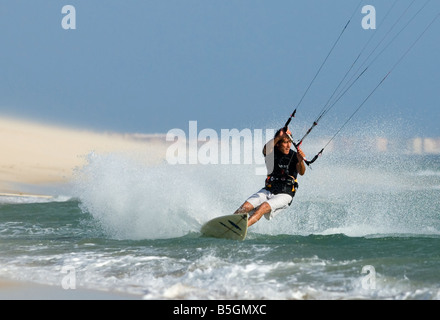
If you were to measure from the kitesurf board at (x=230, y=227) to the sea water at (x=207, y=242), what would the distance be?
246 mm

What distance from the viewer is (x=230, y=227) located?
30.7ft

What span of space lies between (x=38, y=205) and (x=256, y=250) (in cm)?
1207

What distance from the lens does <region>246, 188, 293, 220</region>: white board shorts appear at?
956 cm

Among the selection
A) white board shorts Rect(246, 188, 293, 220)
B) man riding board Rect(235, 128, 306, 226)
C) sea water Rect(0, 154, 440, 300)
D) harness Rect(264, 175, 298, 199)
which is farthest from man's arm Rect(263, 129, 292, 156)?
sea water Rect(0, 154, 440, 300)

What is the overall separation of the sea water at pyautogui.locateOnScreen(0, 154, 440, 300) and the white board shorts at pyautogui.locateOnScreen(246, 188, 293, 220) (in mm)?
580

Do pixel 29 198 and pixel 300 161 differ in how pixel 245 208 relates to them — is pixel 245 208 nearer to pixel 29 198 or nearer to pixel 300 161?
pixel 300 161

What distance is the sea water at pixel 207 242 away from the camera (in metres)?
6.07

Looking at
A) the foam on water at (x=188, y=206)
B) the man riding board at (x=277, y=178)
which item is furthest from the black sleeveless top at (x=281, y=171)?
the foam on water at (x=188, y=206)

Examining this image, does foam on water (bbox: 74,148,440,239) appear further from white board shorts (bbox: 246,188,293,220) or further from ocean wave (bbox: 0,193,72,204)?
ocean wave (bbox: 0,193,72,204)

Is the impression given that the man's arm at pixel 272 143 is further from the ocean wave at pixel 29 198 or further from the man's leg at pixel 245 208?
the ocean wave at pixel 29 198
